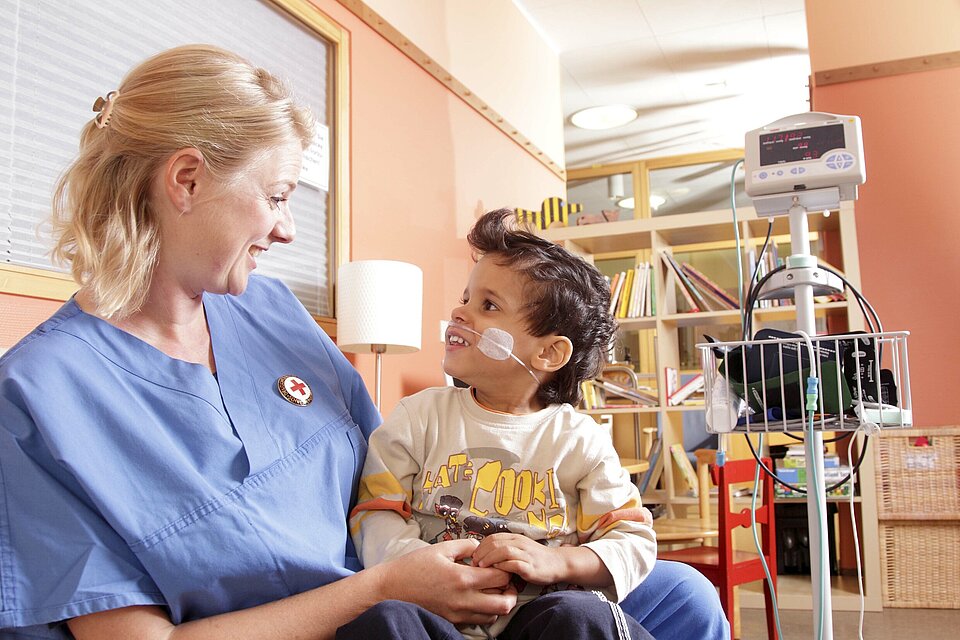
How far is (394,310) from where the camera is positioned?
2953mm

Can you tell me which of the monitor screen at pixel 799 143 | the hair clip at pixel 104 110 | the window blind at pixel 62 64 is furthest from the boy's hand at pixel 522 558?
the window blind at pixel 62 64

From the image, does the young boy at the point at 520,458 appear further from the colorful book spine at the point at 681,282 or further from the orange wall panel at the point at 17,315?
the colorful book spine at the point at 681,282

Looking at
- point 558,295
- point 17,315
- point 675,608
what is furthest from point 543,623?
point 17,315

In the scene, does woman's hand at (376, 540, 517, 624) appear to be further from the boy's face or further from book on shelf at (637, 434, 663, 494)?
book on shelf at (637, 434, 663, 494)

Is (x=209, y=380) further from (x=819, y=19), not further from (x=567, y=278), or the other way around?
(x=819, y=19)

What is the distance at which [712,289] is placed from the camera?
426 centimetres

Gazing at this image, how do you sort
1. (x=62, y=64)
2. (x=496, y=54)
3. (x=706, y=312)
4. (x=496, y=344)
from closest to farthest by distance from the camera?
(x=496, y=344) < (x=62, y=64) < (x=706, y=312) < (x=496, y=54)

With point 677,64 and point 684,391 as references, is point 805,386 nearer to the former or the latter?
point 684,391

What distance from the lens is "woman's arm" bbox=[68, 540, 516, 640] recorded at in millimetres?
982


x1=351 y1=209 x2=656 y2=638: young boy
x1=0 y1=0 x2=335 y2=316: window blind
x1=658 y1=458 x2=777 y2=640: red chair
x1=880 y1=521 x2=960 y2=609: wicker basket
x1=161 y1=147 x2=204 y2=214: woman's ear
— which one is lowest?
x1=880 y1=521 x2=960 y2=609: wicker basket

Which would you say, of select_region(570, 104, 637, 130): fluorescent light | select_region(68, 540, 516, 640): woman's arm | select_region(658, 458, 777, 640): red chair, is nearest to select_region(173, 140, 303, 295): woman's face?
select_region(68, 540, 516, 640): woman's arm

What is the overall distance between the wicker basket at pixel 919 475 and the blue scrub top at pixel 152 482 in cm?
331

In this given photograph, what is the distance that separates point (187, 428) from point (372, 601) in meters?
0.33

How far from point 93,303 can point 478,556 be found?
0.62 meters
